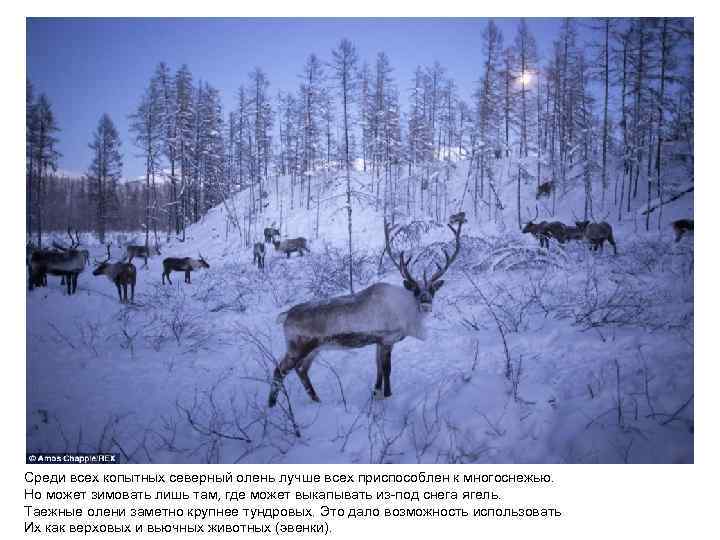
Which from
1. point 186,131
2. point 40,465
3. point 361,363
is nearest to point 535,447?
point 361,363

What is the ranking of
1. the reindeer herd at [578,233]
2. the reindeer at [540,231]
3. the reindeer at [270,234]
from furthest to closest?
1. the reindeer at [270,234]
2. the reindeer at [540,231]
3. the reindeer herd at [578,233]

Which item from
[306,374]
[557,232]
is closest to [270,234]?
[557,232]

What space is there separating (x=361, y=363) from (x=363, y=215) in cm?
1981

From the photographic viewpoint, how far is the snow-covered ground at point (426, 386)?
251 cm

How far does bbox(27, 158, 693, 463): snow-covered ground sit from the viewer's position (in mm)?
2512

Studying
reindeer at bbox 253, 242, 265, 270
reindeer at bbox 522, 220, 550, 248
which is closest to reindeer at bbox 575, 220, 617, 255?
reindeer at bbox 522, 220, 550, 248

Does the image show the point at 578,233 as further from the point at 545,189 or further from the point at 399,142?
the point at 399,142

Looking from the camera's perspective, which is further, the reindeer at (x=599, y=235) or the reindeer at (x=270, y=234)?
the reindeer at (x=270, y=234)

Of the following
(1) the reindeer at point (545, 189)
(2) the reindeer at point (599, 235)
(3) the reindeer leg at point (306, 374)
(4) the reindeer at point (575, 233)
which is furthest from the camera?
(1) the reindeer at point (545, 189)

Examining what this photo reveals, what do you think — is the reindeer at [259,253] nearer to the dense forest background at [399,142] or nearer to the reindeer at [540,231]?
the dense forest background at [399,142]

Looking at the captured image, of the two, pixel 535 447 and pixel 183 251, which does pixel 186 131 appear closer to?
pixel 183 251

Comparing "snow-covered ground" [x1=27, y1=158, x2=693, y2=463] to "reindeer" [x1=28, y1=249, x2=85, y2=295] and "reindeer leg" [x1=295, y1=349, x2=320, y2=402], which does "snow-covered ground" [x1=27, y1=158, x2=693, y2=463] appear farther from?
"reindeer" [x1=28, y1=249, x2=85, y2=295]

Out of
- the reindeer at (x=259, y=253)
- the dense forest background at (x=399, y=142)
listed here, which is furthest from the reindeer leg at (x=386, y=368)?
the reindeer at (x=259, y=253)

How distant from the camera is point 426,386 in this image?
3.45 metres
